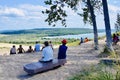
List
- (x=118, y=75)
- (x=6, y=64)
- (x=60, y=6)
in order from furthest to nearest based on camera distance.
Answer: (x=60, y=6) < (x=6, y=64) < (x=118, y=75)

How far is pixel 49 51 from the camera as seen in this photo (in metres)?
17.6

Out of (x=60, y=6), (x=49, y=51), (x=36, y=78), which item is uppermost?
(x=60, y=6)

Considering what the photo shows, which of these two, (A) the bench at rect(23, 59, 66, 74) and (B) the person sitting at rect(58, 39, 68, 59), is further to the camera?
(B) the person sitting at rect(58, 39, 68, 59)

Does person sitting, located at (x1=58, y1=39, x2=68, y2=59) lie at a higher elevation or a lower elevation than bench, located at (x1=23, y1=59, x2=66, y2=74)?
higher

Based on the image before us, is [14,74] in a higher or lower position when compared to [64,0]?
lower

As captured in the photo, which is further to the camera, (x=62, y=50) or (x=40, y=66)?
(x=62, y=50)

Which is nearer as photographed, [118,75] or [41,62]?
[118,75]

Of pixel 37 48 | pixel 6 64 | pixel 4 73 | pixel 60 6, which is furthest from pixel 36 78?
pixel 37 48

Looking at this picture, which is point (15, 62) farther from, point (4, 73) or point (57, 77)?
point (57, 77)

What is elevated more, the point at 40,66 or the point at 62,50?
the point at 62,50

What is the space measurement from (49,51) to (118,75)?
8390 mm

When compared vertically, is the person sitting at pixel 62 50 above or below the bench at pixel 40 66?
above

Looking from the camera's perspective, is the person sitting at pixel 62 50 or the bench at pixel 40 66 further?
the person sitting at pixel 62 50

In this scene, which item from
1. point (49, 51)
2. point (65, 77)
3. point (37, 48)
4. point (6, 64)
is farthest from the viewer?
point (37, 48)
